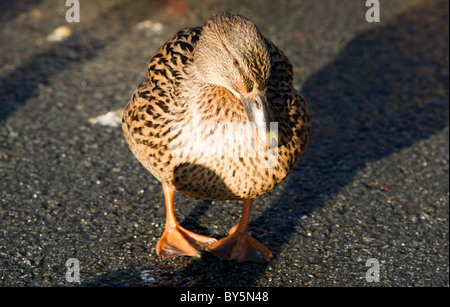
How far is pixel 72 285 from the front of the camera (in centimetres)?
363

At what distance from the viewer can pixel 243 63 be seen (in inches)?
126

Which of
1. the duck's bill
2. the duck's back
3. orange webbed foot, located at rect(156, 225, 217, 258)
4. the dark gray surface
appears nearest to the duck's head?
the duck's bill

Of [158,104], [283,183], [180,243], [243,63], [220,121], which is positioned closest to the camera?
[243,63]

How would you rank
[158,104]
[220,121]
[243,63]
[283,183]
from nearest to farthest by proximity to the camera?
[243,63]
[220,121]
[158,104]
[283,183]

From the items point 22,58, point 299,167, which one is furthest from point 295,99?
point 22,58

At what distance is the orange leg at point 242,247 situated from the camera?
154 inches

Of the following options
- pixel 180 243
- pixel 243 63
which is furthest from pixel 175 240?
pixel 243 63

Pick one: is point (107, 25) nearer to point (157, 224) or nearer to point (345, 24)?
A: point (345, 24)

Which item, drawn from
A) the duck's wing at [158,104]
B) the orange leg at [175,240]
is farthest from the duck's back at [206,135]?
the orange leg at [175,240]

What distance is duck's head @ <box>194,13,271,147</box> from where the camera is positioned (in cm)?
321

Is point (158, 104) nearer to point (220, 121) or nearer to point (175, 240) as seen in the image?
point (220, 121)

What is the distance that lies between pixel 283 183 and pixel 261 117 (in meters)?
1.57

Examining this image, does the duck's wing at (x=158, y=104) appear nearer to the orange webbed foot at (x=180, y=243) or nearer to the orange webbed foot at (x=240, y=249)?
the orange webbed foot at (x=180, y=243)

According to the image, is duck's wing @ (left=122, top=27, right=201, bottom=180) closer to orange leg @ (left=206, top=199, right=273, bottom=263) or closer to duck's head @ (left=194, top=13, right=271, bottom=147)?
duck's head @ (left=194, top=13, right=271, bottom=147)
